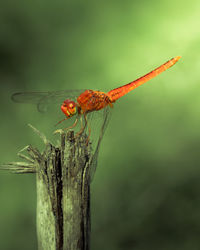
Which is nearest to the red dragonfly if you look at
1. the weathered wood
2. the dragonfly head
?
the dragonfly head

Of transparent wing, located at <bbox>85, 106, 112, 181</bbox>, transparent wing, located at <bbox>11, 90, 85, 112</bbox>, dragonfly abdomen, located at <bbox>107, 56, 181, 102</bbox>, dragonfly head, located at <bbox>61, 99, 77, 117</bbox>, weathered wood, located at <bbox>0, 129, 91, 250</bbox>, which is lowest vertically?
weathered wood, located at <bbox>0, 129, 91, 250</bbox>

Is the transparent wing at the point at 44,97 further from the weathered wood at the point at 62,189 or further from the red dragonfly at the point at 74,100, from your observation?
the weathered wood at the point at 62,189

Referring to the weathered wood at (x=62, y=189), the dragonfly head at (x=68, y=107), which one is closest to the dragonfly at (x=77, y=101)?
the dragonfly head at (x=68, y=107)

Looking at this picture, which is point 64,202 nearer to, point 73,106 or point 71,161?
point 71,161

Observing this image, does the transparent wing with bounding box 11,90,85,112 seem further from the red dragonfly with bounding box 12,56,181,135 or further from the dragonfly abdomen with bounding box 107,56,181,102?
the dragonfly abdomen with bounding box 107,56,181,102

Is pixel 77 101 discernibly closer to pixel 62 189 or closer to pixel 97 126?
pixel 97 126
